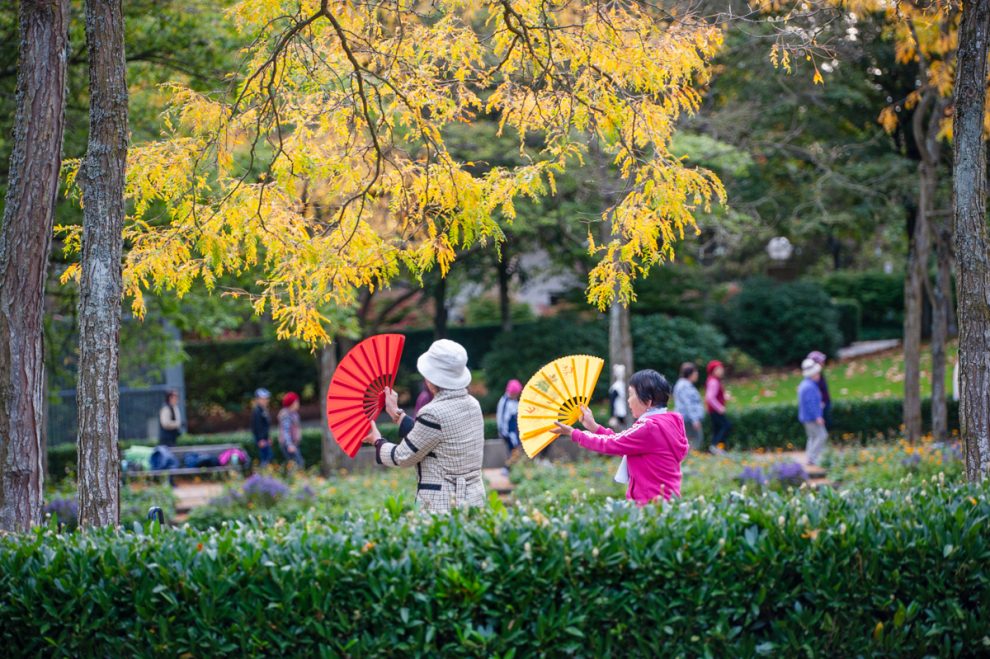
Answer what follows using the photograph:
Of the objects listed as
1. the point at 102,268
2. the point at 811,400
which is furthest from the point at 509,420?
the point at 102,268

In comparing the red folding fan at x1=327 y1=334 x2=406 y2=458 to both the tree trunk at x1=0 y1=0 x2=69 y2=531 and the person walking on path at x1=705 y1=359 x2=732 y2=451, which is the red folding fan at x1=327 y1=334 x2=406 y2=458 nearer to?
the tree trunk at x1=0 y1=0 x2=69 y2=531

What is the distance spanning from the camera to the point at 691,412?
15.8 metres

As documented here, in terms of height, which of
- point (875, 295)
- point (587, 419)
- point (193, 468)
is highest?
point (875, 295)

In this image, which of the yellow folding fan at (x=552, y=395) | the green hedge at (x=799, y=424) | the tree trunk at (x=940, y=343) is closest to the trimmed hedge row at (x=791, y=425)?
the green hedge at (x=799, y=424)

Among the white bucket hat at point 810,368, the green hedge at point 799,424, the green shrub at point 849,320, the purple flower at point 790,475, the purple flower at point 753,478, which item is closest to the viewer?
the purple flower at point 753,478

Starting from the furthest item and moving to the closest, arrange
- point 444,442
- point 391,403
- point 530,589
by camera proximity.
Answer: point 391,403
point 444,442
point 530,589

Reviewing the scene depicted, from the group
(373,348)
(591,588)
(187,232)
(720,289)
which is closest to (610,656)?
(591,588)

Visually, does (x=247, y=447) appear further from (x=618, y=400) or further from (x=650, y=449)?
(x=650, y=449)

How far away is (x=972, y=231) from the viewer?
21.3 ft

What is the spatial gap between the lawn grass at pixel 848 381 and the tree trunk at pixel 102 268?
727 inches

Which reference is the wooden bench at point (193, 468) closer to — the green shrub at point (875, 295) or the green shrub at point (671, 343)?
the green shrub at point (671, 343)

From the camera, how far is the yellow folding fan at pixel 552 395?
5957 millimetres

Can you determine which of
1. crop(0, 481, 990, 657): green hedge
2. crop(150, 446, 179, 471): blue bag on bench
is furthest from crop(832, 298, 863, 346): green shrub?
crop(0, 481, 990, 657): green hedge

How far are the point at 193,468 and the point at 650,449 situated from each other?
43.2 ft
